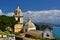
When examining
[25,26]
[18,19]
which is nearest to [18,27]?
[25,26]

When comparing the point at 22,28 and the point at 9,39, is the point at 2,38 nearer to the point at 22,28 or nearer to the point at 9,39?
the point at 9,39

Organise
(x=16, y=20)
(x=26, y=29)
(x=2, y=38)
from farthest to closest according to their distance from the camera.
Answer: (x=16, y=20)
(x=26, y=29)
(x=2, y=38)

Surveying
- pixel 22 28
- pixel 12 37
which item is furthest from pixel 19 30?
pixel 12 37

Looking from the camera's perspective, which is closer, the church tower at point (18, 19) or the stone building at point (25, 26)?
the stone building at point (25, 26)

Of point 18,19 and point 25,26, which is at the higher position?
point 18,19

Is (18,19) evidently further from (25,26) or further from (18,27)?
(25,26)

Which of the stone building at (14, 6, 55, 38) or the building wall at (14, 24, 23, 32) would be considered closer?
the stone building at (14, 6, 55, 38)

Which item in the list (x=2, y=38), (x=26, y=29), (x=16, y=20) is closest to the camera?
(x=2, y=38)

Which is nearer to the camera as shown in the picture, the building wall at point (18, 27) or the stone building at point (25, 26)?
the stone building at point (25, 26)

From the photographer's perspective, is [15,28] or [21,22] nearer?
[15,28]

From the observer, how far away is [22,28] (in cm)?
5081

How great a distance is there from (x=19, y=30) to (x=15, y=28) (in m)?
1.28

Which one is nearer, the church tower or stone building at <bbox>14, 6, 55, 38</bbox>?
stone building at <bbox>14, 6, 55, 38</bbox>

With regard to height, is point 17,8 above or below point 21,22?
above
